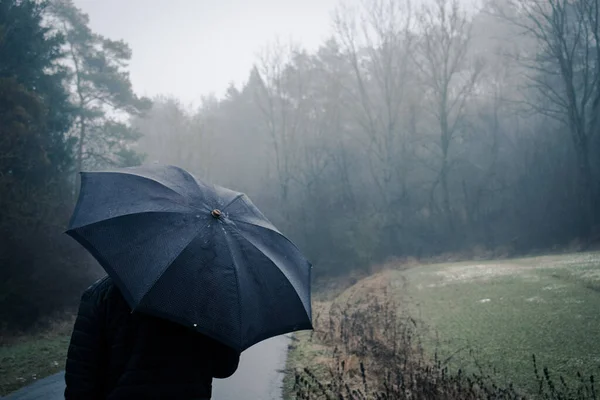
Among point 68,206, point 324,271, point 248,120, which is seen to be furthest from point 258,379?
point 248,120

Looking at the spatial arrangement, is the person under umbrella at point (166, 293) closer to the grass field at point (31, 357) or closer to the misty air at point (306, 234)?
the misty air at point (306, 234)

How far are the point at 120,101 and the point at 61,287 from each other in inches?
680

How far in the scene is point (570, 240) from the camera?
853 inches

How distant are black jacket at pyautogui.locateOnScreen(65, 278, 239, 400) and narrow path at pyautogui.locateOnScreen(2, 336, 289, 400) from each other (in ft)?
14.2

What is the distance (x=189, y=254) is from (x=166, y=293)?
0.24 meters

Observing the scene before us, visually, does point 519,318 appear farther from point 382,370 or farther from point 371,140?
point 371,140

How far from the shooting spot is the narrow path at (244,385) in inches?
242

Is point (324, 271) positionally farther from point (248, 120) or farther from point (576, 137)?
point (248, 120)

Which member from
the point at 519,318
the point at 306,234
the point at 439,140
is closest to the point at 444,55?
the point at 439,140

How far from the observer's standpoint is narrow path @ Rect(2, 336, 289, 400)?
6148 mm

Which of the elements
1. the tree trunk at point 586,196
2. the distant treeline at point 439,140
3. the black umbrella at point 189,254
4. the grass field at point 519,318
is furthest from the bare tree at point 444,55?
the black umbrella at point 189,254

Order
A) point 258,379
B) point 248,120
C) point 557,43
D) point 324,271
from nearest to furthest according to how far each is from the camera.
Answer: point 258,379 < point 557,43 < point 324,271 < point 248,120

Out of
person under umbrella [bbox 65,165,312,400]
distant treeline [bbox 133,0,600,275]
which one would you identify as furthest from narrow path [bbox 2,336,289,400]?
distant treeline [bbox 133,0,600,275]

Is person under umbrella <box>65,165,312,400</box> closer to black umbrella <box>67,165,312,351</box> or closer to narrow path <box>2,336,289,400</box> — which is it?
black umbrella <box>67,165,312,351</box>
